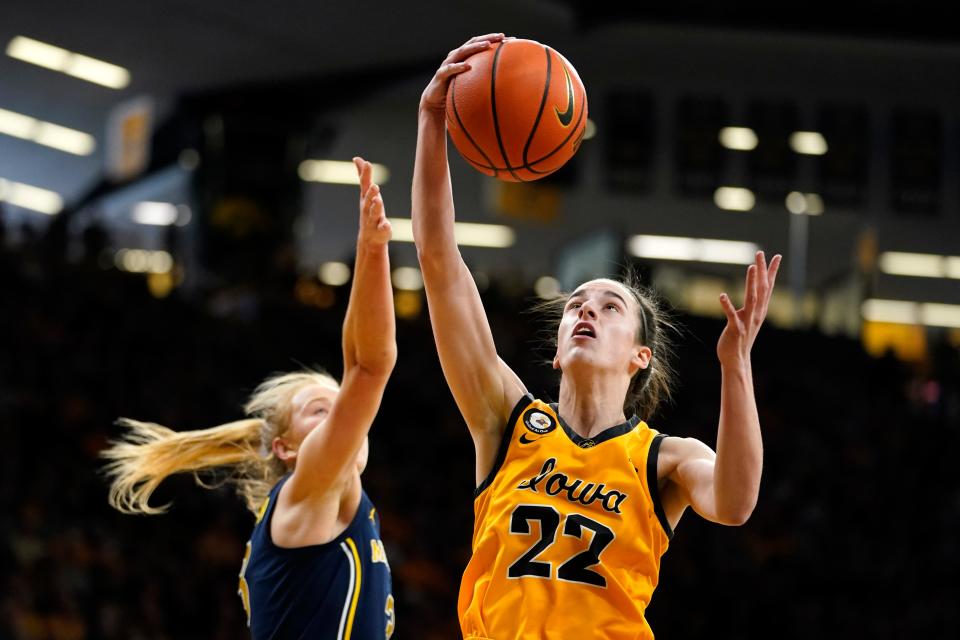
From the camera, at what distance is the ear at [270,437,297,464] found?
3.86m

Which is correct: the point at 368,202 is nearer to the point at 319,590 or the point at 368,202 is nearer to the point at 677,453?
the point at 677,453

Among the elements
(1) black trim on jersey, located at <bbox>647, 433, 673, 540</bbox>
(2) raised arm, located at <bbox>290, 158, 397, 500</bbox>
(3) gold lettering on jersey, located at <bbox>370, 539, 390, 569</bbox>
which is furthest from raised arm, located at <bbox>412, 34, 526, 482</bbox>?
(3) gold lettering on jersey, located at <bbox>370, 539, 390, 569</bbox>

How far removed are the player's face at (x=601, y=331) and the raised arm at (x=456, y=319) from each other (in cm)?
19

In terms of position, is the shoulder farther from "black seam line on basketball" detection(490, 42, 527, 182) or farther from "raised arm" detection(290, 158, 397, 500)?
"black seam line on basketball" detection(490, 42, 527, 182)

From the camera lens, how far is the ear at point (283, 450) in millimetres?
3863

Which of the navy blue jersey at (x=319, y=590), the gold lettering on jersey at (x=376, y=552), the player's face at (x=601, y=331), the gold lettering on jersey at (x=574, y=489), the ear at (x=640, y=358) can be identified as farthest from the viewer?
the gold lettering on jersey at (x=376, y=552)

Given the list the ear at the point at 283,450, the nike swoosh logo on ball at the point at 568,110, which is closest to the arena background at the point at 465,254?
the ear at the point at 283,450

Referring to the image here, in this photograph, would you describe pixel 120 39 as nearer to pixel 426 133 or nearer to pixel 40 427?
pixel 40 427

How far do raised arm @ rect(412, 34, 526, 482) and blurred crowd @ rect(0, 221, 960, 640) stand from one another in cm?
643

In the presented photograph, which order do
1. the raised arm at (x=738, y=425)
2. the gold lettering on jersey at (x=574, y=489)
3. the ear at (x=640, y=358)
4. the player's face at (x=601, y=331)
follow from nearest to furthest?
the raised arm at (x=738, y=425) → the gold lettering on jersey at (x=574, y=489) → the player's face at (x=601, y=331) → the ear at (x=640, y=358)

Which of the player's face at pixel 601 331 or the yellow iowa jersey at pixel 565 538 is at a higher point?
the player's face at pixel 601 331

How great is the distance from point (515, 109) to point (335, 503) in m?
1.19

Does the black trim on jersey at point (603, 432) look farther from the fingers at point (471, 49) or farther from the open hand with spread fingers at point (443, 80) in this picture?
the fingers at point (471, 49)

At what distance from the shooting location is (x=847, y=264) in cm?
2064
